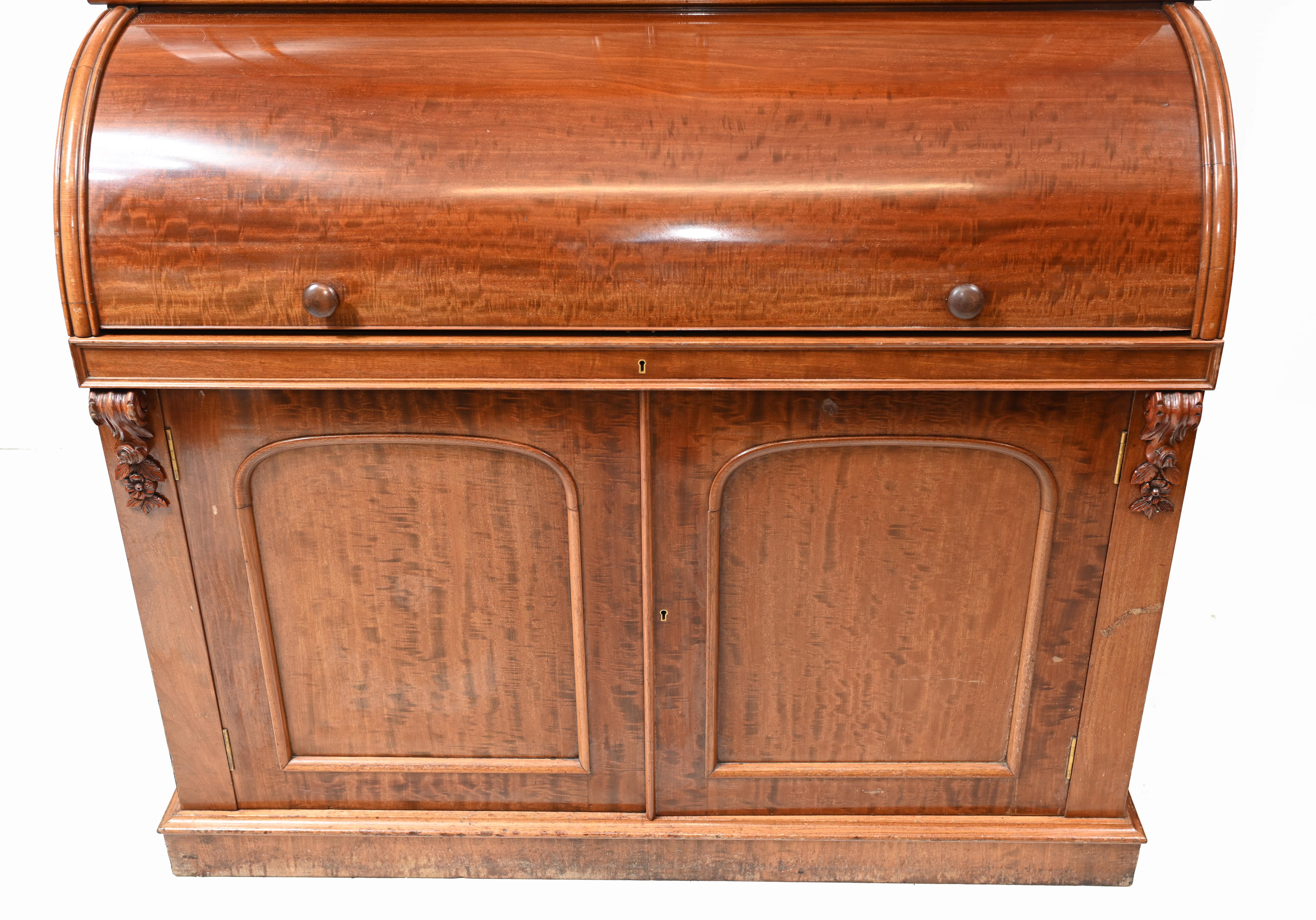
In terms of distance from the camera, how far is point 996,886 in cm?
195

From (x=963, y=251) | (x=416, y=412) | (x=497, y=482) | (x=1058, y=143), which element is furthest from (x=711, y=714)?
(x=1058, y=143)

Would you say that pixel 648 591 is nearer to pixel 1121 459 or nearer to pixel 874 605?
pixel 874 605

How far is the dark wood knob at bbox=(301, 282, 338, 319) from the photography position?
1.47 meters

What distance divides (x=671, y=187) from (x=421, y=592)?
805mm

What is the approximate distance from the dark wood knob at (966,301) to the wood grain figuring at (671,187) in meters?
0.02

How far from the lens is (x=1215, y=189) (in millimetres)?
1433

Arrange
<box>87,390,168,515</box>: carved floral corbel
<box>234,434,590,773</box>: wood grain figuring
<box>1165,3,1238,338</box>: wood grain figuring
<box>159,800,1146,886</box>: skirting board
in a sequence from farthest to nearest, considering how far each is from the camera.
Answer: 1. <box>159,800,1146,886</box>: skirting board
2. <box>234,434,590,773</box>: wood grain figuring
3. <box>87,390,168,515</box>: carved floral corbel
4. <box>1165,3,1238,338</box>: wood grain figuring

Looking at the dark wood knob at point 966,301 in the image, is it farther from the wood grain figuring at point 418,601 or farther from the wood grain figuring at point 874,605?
the wood grain figuring at point 418,601

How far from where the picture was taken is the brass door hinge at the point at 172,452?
5.40 feet

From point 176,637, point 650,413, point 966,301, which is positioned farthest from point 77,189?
point 966,301

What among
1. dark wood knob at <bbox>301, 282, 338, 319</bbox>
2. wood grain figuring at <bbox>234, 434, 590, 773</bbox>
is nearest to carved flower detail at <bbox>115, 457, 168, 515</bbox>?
wood grain figuring at <bbox>234, 434, 590, 773</bbox>

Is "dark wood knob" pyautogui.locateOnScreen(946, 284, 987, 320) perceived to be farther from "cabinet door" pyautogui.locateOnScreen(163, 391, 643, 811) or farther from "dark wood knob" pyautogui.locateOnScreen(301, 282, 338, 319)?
"dark wood knob" pyautogui.locateOnScreen(301, 282, 338, 319)

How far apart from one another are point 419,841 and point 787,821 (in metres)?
0.69

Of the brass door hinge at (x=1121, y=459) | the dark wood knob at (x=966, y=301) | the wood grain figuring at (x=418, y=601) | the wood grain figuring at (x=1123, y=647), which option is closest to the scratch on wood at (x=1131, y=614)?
the wood grain figuring at (x=1123, y=647)
